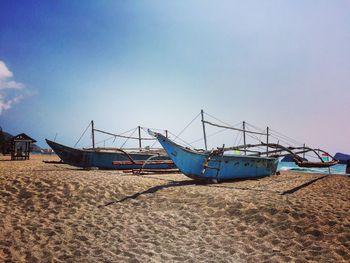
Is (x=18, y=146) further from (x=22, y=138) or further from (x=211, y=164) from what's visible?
(x=211, y=164)

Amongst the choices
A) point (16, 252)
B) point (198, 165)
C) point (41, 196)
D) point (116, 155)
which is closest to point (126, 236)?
point (16, 252)

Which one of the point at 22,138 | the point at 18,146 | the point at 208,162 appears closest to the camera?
the point at 208,162

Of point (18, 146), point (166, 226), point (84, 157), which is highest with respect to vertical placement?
point (18, 146)

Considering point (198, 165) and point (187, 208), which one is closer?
point (187, 208)

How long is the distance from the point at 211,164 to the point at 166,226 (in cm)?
689

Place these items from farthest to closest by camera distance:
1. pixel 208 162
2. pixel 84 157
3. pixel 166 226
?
1. pixel 84 157
2. pixel 208 162
3. pixel 166 226

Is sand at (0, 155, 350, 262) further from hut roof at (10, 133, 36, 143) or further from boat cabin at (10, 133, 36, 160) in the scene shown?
hut roof at (10, 133, 36, 143)

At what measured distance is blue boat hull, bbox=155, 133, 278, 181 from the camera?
1225 centimetres

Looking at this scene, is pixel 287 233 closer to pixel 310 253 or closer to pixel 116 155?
pixel 310 253

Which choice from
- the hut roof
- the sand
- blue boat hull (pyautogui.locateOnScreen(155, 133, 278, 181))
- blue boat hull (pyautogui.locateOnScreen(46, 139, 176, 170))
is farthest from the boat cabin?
blue boat hull (pyautogui.locateOnScreen(155, 133, 278, 181))

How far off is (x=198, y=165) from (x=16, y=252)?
860 centimetres

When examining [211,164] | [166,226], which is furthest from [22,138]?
[166,226]

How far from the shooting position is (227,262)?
479cm

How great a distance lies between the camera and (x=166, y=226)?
653 centimetres
